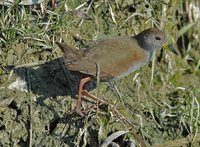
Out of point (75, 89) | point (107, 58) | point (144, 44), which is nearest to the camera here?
point (107, 58)

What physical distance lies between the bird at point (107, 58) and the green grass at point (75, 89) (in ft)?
0.76

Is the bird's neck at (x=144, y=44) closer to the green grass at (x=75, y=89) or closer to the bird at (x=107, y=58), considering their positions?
the bird at (x=107, y=58)

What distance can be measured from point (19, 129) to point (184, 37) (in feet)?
10.2

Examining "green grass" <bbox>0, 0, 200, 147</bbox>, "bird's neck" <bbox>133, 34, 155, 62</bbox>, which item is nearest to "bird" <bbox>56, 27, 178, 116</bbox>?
"bird's neck" <bbox>133, 34, 155, 62</bbox>

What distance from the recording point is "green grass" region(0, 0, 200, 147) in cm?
511

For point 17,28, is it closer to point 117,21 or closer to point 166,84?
point 117,21

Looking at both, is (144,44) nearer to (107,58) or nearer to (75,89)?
(107,58)

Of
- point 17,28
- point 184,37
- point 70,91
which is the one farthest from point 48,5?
point 184,37

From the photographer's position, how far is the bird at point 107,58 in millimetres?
5145

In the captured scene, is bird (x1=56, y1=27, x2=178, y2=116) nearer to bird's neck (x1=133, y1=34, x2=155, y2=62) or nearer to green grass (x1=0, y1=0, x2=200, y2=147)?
bird's neck (x1=133, y1=34, x2=155, y2=62)

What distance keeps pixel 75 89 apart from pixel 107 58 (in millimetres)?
468

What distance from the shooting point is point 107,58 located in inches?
208

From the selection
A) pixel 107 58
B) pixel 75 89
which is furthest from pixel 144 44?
pixel 75 89

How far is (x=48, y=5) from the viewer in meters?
6.05
